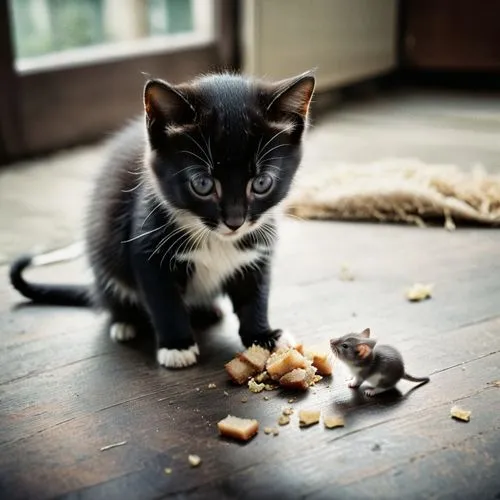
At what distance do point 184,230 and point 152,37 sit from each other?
2.12 m

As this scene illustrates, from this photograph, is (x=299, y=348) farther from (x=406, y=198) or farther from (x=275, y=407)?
(x=406, y=198)

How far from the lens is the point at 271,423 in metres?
1.44

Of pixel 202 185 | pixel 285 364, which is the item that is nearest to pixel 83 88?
pixel 202 185

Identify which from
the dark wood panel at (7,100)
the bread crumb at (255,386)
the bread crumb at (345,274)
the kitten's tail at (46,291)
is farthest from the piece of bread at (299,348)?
the dark wood panel at (7,100)

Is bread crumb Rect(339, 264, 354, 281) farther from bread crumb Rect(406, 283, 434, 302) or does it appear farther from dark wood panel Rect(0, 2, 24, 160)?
dark wood panel Rect(0, 2, 24, 160)

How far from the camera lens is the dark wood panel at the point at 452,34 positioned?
4.12 meters

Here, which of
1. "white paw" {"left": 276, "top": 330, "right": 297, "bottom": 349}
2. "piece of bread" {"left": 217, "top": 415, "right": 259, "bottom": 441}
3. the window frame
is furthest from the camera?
the window frame

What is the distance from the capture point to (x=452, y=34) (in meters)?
4.20

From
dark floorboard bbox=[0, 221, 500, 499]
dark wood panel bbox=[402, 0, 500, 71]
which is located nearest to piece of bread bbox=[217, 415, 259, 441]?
dark floorboard bbox=[0, 221, 500, 499]

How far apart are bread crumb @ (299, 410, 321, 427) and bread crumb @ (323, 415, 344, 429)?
0.6 inches

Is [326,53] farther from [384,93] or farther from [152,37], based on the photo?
[152,37]

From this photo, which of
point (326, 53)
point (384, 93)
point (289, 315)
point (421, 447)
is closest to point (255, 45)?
point (326, 53)

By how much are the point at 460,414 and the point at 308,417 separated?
274 millimetres

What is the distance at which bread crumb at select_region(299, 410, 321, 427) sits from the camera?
1.42m
